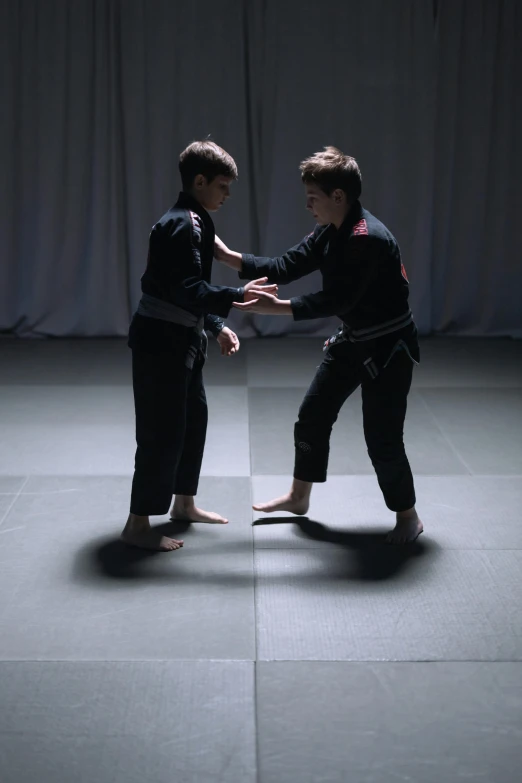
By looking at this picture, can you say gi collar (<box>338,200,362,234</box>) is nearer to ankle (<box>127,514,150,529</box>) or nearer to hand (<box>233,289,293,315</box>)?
hand (<box>233,289,293,315</box>)

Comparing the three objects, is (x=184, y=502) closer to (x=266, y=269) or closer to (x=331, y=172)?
(x=266, y=269)

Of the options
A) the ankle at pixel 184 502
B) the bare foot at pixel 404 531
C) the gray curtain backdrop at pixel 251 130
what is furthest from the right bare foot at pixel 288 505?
the gray curtain backdrop at pixel 251 130

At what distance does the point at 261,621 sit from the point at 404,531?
0.80 m

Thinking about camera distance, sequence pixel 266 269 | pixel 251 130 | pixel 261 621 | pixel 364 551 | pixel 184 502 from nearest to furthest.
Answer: pixel 261 621 → pixel 364 551 → pixel 266 269 → pixel 184 502 → pixel 251 130

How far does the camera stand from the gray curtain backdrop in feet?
22.3

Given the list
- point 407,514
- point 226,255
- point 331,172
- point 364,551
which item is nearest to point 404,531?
point 407,514

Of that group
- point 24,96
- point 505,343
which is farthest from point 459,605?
point 24,96

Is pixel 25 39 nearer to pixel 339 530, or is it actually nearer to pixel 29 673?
Answer: pixel 339 530

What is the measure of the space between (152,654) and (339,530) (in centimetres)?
110

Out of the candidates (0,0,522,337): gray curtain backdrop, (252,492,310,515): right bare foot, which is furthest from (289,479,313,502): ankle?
(0,0,522,337): gray curtain backdrop

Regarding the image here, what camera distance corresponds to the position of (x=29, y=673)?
2453 millimetres

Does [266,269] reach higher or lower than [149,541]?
higher

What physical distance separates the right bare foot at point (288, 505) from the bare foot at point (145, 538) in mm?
419

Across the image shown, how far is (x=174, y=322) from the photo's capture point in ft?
10.2
